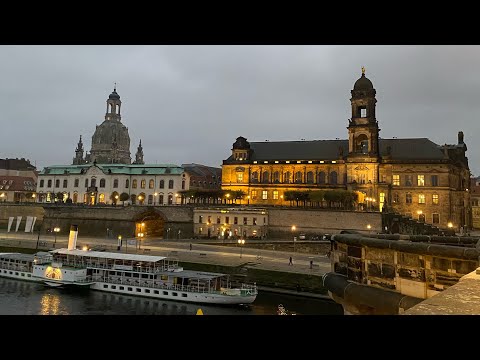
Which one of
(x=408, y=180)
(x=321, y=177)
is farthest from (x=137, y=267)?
(x=408, y=180)

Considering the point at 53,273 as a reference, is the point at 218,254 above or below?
above

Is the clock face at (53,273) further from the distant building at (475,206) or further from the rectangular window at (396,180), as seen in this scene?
the distant building at (475,206)

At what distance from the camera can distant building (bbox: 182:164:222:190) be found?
71625 millimetres

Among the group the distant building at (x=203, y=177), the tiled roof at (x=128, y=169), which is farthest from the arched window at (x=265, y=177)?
the tiled roof at (x=128, y=169)

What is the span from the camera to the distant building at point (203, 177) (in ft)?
235

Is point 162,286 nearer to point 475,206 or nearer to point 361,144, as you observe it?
point 361,144

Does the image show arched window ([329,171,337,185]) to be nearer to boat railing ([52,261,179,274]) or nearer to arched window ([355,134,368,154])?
arched window ([355,134,368,154])

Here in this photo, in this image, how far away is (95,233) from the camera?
6094 cm

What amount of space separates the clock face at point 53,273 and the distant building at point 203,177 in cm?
3601

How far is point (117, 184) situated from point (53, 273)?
117 ft

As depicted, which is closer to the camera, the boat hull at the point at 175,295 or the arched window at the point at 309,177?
the boat hull at the point at 175,295

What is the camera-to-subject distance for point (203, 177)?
7581 cm

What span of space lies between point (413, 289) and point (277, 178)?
57.0 meters
